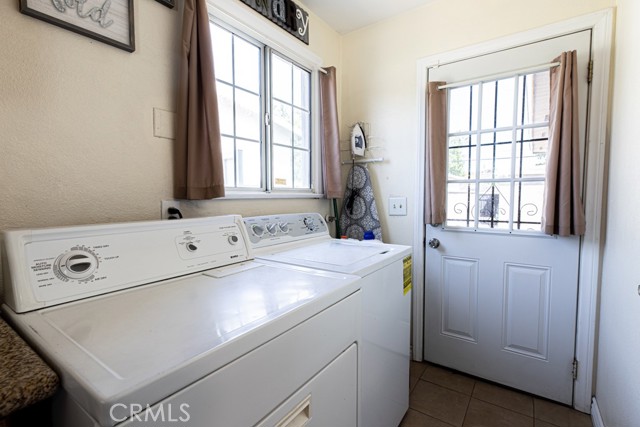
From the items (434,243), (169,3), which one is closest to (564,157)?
(434,243)

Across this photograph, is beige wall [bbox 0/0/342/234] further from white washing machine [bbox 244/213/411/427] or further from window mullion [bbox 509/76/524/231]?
window mullion [bbox 509/76/524/231]

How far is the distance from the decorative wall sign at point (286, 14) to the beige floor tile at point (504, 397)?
262cm

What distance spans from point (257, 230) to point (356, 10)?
5.77ft

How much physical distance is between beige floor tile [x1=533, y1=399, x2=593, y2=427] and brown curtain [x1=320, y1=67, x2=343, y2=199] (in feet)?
5.95

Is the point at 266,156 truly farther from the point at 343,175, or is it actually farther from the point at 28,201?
the point at 28,201

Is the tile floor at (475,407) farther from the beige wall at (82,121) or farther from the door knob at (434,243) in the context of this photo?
the beige wall at (82,121)

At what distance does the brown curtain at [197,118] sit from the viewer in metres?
1.32

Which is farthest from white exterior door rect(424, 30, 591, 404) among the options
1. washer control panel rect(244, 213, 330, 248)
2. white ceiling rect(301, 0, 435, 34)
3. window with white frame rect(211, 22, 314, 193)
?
window with white frame rect(211, 22, 314, 193)

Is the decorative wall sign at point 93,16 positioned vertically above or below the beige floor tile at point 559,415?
above

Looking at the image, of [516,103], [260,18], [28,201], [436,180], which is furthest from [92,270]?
[516,103]

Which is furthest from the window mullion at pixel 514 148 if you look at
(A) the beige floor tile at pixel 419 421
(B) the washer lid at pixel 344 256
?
(A) the beige floor tile at pixel 419 421

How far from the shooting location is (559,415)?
66.4 inches

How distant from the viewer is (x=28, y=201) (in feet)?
3.20

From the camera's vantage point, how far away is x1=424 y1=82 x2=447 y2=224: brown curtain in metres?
1.99
